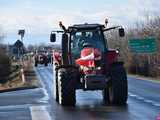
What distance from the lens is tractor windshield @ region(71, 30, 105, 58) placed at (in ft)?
77.1

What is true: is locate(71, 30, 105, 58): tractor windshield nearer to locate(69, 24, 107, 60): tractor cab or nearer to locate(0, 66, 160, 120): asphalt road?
locate(69, 24, 107, 60): tractor cab

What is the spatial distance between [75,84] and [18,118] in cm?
439

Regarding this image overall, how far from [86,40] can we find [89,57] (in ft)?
4.19

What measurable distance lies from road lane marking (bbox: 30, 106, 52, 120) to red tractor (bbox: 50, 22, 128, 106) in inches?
44.8

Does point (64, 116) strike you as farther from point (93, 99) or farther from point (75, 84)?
point (93, 99)

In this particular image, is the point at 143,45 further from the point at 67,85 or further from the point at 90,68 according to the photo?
the point at 67,85

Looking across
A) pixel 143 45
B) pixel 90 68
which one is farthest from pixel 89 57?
pixel 143 45

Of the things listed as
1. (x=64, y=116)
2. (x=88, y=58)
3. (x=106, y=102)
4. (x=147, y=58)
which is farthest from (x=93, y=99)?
(x=147, y=58)

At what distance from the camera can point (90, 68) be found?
73.2ft

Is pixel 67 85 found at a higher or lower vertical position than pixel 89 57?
lower

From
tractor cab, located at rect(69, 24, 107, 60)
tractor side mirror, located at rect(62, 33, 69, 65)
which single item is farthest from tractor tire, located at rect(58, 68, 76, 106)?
tractor side mirror, located at rect(62, 33, 69, 65)

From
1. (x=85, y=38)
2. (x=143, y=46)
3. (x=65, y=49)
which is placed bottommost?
(x=65, y=49)

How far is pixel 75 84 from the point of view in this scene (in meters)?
22.2

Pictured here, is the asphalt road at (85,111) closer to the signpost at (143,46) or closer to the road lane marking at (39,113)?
the road lane marking at (39,113)
